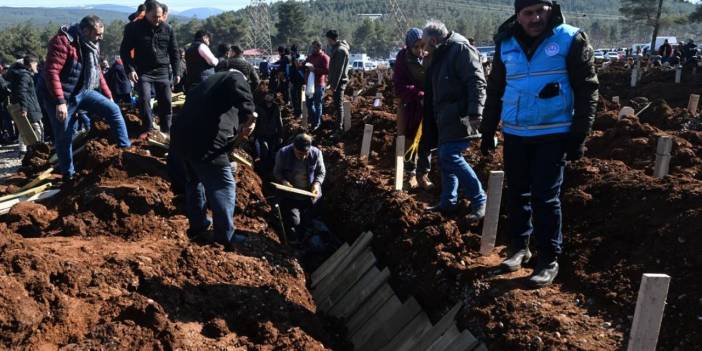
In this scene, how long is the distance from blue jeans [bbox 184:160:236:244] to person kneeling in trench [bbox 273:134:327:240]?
4.17ft

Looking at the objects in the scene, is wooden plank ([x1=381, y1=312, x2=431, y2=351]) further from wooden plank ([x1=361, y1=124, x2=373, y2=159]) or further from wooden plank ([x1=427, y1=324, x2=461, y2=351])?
wooden plank ([x1=361, y1=124, x2=373, y2=159])

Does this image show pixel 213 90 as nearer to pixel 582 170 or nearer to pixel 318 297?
pixel 318 297

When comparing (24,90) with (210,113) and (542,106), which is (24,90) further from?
(542,106)

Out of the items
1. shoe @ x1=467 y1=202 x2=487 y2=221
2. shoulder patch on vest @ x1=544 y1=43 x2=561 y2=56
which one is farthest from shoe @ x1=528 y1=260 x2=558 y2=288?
shoulder patch on vest @ x1=544 y1=43 x2=561 y2=56

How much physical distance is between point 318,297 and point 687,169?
467cm

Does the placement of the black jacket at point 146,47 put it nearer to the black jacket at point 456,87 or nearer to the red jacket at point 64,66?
the red jacket at point 64,66

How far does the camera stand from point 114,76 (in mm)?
11664

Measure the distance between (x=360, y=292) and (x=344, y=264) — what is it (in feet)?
1.69

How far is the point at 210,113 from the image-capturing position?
15.1 ft

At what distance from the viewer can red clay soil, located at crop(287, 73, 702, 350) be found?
11.4 feet

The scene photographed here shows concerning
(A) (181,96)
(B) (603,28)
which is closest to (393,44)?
(B) (603,28)

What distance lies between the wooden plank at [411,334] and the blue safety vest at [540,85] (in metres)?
1.69

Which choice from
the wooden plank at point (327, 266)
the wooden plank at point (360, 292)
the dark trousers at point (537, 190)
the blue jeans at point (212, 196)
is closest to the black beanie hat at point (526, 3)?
the dark trousers at point (537, 190)

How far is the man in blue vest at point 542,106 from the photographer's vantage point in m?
3.51
